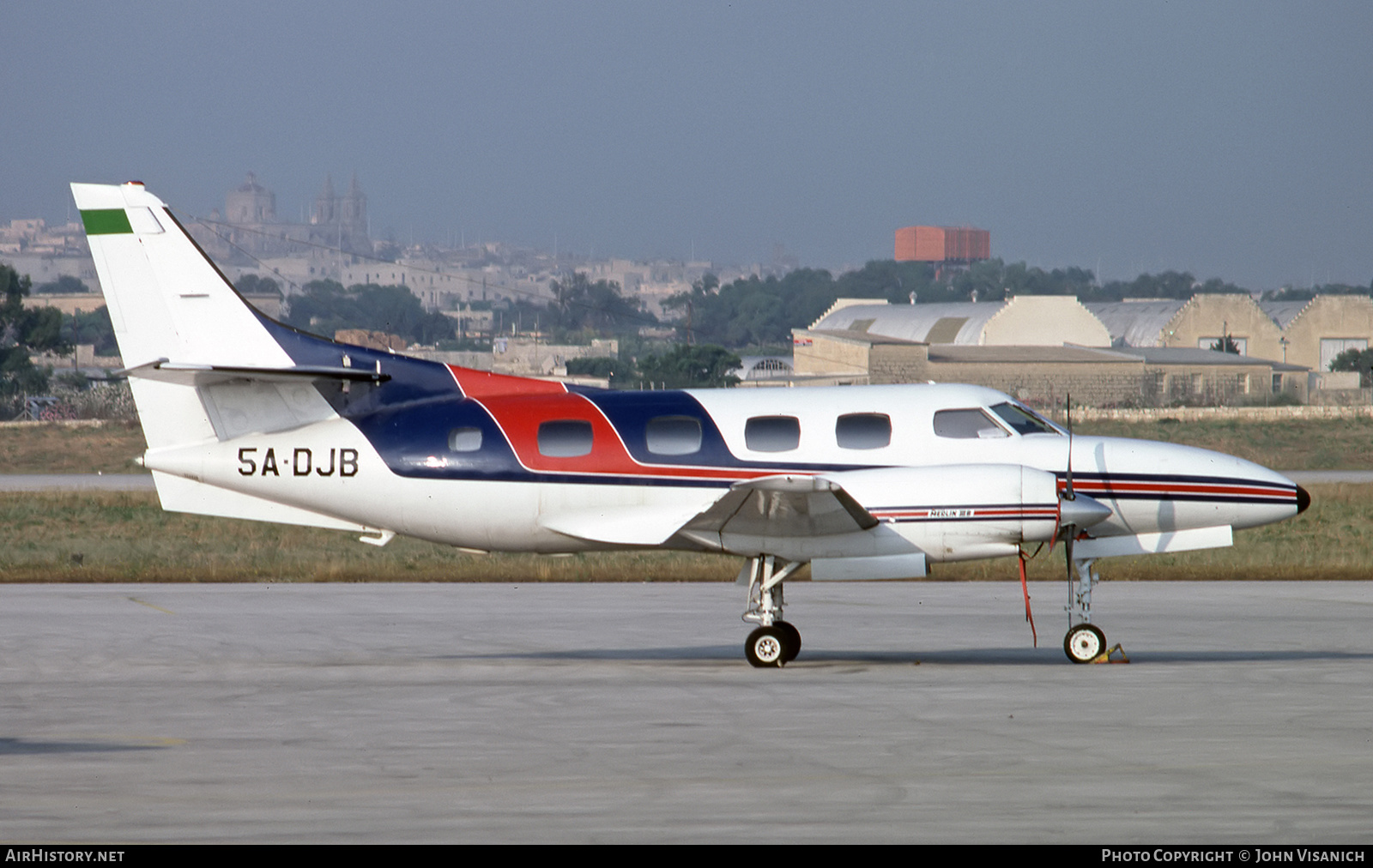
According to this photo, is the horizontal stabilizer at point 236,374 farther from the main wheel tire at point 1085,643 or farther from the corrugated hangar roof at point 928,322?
the corrugated hangar roof at point 928,322

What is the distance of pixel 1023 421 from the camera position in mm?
16812

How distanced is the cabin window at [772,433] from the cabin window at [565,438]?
1781 millimetres

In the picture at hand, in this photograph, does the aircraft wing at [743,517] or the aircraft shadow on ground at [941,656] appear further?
the aircraft shadow on ground at [941,656]

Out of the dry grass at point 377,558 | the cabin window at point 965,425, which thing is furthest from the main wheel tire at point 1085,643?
the dry grass at point 377,558

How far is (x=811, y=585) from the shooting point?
2553 centimetres

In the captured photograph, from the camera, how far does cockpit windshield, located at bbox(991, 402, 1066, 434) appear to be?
16734mm

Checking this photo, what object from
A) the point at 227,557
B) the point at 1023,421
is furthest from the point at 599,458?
the point at 227,557

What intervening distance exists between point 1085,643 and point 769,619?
137 inches

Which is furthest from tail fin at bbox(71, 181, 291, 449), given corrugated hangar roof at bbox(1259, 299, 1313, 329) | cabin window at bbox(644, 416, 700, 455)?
corrugated hangar roof at bbox(1259, 299, 1313, 329)

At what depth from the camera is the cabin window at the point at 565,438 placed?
16656mm

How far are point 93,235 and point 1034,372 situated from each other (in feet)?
279

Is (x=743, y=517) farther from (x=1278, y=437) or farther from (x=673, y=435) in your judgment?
(x=1278, y=437)

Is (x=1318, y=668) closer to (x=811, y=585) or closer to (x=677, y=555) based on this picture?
(x=811, y=585)

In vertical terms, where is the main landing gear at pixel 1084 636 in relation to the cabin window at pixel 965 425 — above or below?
below
